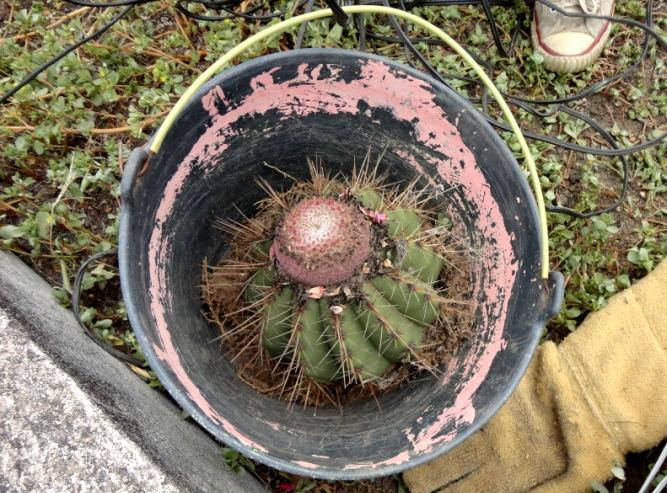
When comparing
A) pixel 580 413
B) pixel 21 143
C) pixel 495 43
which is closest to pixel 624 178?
pixel 495 43

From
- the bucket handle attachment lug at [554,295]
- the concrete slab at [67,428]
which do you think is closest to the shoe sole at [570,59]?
the bucket handle attachment lug at [554,295]

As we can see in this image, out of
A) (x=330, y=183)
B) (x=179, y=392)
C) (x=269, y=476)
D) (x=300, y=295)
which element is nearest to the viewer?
(x=179, y=392)

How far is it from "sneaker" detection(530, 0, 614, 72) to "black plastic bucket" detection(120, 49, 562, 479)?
575mm

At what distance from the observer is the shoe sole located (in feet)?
4.27

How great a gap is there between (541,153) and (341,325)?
72 centimetres

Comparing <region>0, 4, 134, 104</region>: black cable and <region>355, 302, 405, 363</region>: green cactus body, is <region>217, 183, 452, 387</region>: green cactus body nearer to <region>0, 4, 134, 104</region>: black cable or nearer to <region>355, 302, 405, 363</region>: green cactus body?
<region>355, 302, 405, 363</region>: green cactus body

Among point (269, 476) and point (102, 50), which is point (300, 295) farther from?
point (102, 50)

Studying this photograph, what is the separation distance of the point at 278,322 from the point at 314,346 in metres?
0.06

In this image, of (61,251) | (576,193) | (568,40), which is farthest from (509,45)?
(61,251)

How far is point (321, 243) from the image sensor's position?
2.30 feet

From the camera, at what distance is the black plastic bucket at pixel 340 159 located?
0.75 meters

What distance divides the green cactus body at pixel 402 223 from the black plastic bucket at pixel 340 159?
8 centimetres

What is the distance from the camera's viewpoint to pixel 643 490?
3.24 feet

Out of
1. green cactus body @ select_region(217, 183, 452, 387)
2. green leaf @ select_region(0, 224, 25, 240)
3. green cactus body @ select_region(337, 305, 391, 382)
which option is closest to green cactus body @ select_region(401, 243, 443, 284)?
green cactus body @ select_region(217, 183, 452, 387)
